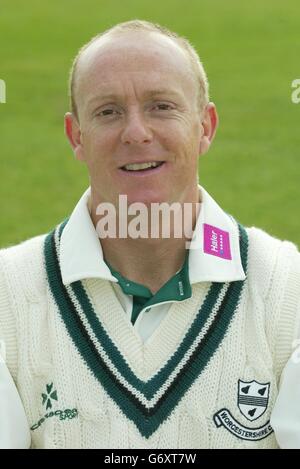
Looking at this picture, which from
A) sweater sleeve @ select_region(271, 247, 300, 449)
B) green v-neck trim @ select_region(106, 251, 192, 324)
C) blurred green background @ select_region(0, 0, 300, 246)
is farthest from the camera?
blurred green background @ select_region(0, 0, 300, 246)

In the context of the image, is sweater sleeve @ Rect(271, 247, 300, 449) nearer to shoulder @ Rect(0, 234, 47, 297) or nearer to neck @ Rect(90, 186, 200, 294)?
neck @ Rect(90, 186, 200, 294)

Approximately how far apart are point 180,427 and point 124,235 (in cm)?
49

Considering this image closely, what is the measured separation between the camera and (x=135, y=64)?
8.91 ft

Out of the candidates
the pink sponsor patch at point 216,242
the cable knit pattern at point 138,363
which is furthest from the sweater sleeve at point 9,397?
the pink sponsor patch at point 216,242

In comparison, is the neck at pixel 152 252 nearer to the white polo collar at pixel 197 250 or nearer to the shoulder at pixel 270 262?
the white polo collar at pixel 197 250

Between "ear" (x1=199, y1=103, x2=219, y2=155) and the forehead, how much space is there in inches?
5.3

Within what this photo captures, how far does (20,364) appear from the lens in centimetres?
276

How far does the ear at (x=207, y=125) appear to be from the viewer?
2.89m

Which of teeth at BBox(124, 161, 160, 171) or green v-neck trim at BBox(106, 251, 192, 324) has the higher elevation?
teeth at BBox(124, 161, 160, 171)

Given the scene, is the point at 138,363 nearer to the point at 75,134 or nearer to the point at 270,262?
the point at 270,262

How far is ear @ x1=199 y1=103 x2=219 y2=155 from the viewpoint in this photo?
114 inches

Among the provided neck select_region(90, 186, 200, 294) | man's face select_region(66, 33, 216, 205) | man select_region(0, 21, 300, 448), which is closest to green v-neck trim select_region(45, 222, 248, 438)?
→ man select_region(0, 21, 300, 448)

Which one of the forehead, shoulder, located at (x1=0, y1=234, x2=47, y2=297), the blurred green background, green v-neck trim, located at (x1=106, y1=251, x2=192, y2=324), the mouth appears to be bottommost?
green v-neck trim, located at (x1=106, y1=251, x2=192, y2=324)
